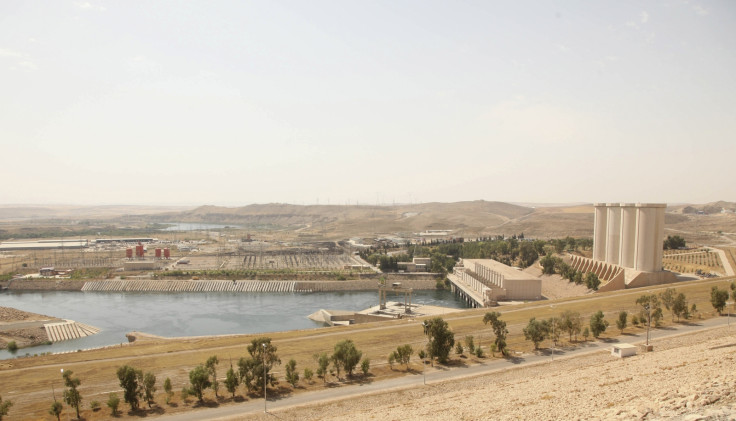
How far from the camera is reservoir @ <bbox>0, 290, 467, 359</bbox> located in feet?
105

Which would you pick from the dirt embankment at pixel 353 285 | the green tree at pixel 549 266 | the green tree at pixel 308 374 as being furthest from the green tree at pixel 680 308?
the dirt embankment at pixel 353 285

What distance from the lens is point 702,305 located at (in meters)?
26.1

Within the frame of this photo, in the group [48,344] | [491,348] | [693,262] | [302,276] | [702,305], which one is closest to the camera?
[491,348]

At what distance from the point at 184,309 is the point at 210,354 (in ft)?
69.9

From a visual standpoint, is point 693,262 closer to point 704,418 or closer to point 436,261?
point 436,261

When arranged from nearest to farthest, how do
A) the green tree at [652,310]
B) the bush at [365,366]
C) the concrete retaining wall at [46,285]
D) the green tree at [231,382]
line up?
the green tree at [231,382], the bush at [365,366], the green tree at [652,310], the concrete retaining wall at [46,285]

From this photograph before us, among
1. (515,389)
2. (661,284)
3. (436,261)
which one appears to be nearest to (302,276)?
(436,261)

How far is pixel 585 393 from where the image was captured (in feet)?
38.7

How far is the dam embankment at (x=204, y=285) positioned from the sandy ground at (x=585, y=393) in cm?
3241

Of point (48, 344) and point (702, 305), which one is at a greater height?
point (702, 305)

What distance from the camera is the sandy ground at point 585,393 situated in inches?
344

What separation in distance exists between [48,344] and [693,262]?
49.4m

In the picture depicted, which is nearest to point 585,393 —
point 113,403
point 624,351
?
point 624,351

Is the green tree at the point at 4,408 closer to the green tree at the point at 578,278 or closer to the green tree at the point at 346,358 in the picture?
→ the green tree at the point at 346,358
